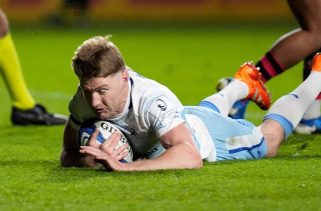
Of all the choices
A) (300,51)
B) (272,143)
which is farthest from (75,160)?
(300,51)

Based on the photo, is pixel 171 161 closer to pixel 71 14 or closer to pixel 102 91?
pixel 102 91

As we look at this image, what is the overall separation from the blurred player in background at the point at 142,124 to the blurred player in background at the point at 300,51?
926mm

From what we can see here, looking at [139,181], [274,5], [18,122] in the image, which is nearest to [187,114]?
[139,181]

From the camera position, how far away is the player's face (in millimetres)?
4387

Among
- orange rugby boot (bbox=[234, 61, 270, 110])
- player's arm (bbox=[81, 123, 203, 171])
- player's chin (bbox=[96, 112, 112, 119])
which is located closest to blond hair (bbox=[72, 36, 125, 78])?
player's chin (bbox=[96, 112, 112, 119])

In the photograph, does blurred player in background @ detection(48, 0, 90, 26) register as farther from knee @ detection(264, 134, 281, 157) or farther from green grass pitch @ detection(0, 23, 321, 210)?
knee @ detection(264, 134, 281, 157)

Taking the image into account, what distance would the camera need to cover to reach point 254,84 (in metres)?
5.64

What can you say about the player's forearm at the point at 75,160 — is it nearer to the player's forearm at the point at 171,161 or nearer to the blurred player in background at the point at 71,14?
the player's forearm at the point at 171,161

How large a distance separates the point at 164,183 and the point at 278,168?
0.67 metres

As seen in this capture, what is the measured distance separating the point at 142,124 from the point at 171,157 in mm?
256

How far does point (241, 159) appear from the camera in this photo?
4918 millimetres

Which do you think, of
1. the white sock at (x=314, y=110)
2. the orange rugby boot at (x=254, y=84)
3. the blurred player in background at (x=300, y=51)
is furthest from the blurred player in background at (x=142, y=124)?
the white sock at (x=314, y=110)

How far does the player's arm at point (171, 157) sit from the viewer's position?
4324mm

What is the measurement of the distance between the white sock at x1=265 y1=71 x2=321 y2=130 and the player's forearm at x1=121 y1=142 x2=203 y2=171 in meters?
0.96
